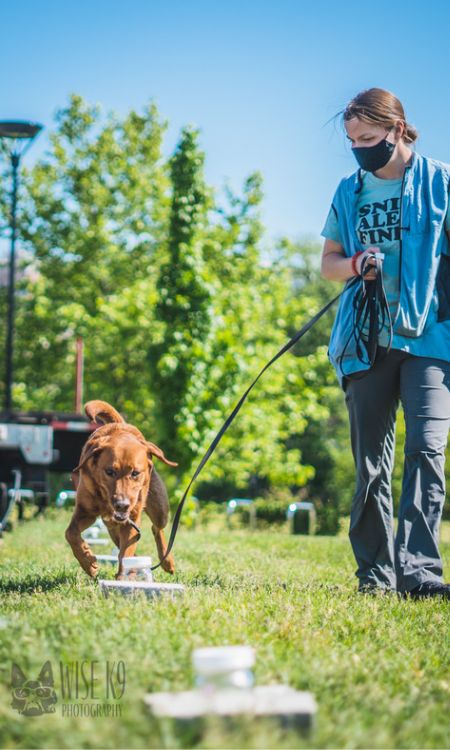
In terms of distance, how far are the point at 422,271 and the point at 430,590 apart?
1.53 m

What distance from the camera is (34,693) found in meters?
2.33

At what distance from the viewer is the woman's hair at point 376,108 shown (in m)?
4.66

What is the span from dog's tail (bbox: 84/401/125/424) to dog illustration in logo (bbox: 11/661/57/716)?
3.16m

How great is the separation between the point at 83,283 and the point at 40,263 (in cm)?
166

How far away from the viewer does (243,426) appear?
23516 millimetres

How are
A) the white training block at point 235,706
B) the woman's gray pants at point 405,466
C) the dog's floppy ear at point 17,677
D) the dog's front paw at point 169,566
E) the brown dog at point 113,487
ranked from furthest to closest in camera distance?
the dog's front paw at point 169,566 → the brown dog at point 113,487 → the woman's gray pants at point 405,466 → the dog's floppy ear at point 17,677 → the white training block at point 235,706

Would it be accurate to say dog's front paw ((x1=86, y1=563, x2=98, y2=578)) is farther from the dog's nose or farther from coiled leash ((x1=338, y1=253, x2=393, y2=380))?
coiled leash ((x1=338, y1=253, x2=393, y2=380))

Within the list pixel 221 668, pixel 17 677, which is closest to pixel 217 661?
pixel 221 668

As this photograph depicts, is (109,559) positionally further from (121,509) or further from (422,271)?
(422,271)

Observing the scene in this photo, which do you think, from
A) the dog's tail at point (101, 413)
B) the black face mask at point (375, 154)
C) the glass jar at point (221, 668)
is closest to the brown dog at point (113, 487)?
the dog's tail at point (101, 413)

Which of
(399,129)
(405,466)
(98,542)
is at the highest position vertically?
(399,129)

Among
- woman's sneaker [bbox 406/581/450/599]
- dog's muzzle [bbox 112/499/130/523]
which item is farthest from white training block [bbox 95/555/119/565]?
woman's sneaker [bbox 406/581/450/599]
